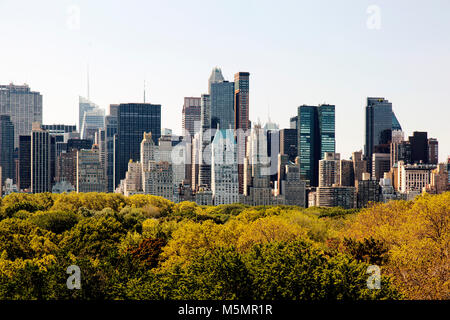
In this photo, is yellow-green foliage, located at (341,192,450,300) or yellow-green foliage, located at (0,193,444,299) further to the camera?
yellow-green foliage, located at (341,192,450,300)

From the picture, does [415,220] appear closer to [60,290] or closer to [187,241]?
[187,241]

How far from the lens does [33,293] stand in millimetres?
29875

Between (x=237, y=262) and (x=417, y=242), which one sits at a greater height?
(x=237, y=262)

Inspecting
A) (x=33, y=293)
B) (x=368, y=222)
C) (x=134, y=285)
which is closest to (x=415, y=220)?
(x=368, y=222)

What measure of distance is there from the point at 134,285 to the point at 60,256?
11.0 m

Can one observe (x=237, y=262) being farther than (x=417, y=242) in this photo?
No

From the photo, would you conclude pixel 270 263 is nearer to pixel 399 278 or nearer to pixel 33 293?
pixel 399 278

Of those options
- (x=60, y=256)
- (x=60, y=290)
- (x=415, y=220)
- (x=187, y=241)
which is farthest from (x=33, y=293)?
(x=415, y=220)

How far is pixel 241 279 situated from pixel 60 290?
8937mm

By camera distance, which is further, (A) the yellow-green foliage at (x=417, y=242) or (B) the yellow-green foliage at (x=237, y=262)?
(A) the yellow-green foliage at (x=417, y=242)
